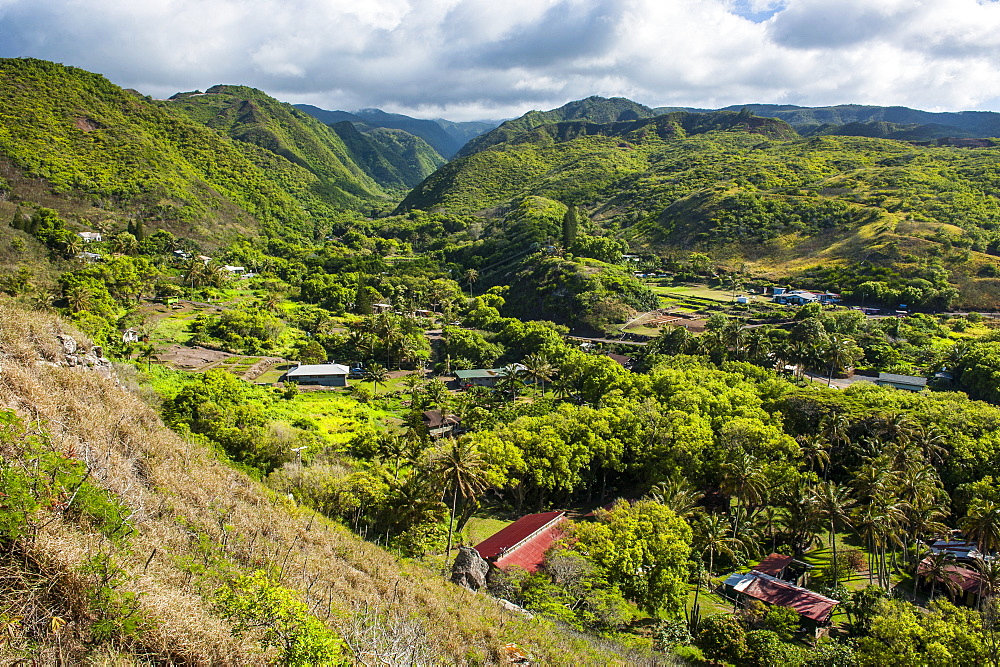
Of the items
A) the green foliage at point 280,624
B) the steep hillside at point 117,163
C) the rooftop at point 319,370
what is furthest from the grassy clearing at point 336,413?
the steep hillside at point 117,163

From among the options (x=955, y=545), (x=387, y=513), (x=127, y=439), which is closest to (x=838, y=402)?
(x=955, y=545)

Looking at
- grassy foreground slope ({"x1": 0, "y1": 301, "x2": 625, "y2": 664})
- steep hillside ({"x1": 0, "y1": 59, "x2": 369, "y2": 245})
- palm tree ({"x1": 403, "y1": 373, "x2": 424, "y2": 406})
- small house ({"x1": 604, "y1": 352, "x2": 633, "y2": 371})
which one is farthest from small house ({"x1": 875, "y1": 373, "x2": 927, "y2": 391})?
steep hillside ({"x1": 0, "y1": 59, "x2": 369, "y2": 245})

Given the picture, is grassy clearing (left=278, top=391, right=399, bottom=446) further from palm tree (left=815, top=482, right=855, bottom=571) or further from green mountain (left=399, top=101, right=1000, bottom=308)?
green mountain (left=399, top=101, right=1000, bottom=308)

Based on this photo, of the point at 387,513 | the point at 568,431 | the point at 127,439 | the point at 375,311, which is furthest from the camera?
the point at 375,311

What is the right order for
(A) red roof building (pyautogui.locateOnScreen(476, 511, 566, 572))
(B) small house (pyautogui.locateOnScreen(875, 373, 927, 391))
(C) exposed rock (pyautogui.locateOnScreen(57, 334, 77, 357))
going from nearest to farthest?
(C) exposed rock (pyautogui.locateOnScreen(57, 334, 77, 357)) < (A) red roof building (pyautogui.locateOnScreen(476, 511, 566, 572)) < (B) small house (pyautogui.locateOnScreen(875, 373, 927, 391))

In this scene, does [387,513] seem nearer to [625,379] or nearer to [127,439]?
[127,439]

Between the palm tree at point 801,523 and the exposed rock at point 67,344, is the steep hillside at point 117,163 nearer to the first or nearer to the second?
the exposed rock at point 67,344
